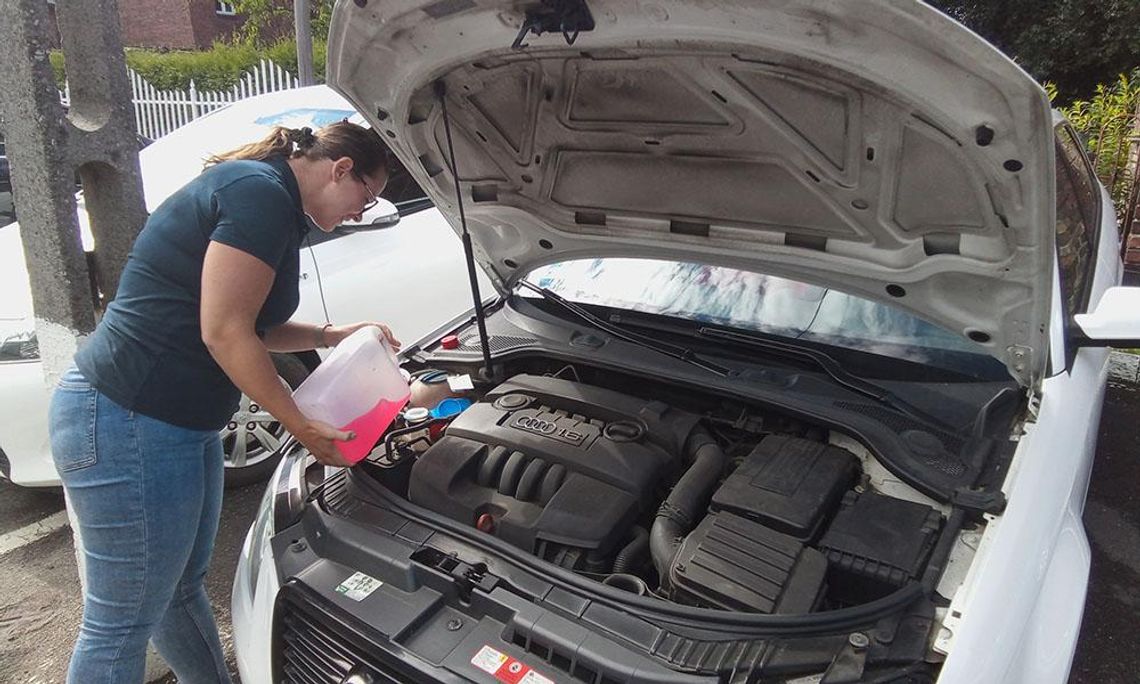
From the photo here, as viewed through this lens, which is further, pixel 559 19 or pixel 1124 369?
pixel 1124 369

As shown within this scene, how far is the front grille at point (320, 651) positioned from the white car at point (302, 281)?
171 centimetres

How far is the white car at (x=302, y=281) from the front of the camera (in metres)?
2.94

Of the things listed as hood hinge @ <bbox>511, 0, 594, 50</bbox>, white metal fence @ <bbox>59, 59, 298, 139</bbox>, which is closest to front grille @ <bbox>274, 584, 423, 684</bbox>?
hood hinge @ <bbox>511, 0, 594, 50</bbox>

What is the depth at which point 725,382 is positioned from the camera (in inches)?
87.0

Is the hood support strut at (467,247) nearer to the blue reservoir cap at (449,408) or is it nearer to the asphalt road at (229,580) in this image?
the blue reservoir cap at (449,408)

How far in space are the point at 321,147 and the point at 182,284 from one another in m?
0.44

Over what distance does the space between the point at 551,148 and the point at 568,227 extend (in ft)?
1.10

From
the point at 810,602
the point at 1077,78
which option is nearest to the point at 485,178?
the point at 810,602

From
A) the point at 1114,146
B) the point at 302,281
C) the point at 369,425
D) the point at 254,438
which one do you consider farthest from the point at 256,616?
the point at 1114,146

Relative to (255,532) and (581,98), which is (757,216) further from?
(255,532)

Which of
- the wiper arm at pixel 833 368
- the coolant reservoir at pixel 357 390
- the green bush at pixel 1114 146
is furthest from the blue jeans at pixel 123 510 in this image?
the green bush at pixel 1114 146

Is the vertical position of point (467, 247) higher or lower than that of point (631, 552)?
higher

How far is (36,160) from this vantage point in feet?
6.64

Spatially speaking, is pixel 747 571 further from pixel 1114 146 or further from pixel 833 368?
pixel 1114 146
